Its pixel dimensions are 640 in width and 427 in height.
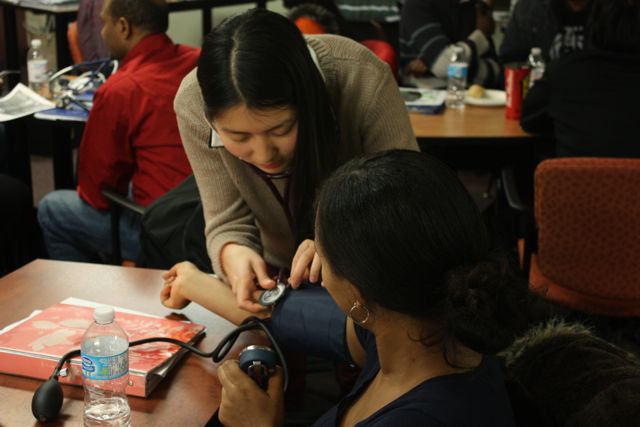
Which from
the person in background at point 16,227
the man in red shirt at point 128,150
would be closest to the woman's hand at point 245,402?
the man in red shirt at point 128,150

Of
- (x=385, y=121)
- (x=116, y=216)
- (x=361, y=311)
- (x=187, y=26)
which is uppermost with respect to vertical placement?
(x=385, y=121)

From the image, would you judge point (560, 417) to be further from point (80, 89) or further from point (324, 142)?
point (80, 89)

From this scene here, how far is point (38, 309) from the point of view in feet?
5.18

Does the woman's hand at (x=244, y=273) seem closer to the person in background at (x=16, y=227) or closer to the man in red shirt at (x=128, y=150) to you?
the man in red shirt at (x=128, y=150)

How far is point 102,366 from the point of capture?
1230mm

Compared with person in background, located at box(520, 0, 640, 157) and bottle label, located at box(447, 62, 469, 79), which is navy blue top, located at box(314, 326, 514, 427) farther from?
bottle label, located at box(447, 62, 469, 79)

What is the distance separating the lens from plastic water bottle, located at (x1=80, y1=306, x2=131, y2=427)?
1.23 meters

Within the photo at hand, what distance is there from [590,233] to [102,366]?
1.56 m

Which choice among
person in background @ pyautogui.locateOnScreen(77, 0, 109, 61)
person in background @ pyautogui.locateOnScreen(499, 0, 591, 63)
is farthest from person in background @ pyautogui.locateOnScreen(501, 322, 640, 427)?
person in background @ pyautogui.locateOnScreen(77, 0, 109, 61)

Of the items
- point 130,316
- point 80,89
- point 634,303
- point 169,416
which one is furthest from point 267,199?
point 80,89

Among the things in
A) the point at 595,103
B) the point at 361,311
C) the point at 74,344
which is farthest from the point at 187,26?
the point at 361,311

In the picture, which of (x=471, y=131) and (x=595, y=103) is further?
(x=471, y=131)

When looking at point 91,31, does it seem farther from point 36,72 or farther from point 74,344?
point 74,344

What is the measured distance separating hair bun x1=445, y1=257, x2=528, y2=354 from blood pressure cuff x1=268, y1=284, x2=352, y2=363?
0.47m
